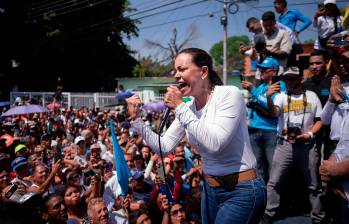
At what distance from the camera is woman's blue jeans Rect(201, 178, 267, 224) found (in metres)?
1.96

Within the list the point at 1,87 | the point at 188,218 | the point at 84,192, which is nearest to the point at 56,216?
the point at 84,192

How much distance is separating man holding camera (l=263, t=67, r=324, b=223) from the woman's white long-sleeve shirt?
1.67 metres

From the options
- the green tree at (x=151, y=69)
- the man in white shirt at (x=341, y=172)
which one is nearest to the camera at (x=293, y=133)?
the man in white shirt at (x=341, y=172)

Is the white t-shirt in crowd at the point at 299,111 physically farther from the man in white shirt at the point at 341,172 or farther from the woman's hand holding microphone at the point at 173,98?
the woman's hand holding microphone at the point at 173,98

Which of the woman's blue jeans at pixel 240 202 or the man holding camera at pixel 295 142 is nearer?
the woman's blue jeans at pixel 240 202

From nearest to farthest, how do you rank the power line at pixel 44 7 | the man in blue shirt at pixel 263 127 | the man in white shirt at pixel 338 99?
the man in white shirt at pixel 338 99
the man in blue shirt at pixel 263 127
the power line at pixel 44 7

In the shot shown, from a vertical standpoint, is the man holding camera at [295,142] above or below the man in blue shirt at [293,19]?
below

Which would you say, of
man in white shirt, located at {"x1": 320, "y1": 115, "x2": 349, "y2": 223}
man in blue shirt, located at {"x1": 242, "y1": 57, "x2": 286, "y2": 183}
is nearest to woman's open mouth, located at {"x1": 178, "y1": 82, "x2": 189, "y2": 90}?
man in white shirt, located at {"x1": 320, "y1": 115, "x2": 349, "y2": 223}

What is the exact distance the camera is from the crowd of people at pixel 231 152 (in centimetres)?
200

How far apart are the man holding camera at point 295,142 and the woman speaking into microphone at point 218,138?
65.1 inches

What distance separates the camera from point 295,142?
372cm

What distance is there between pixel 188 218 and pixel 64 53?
2389 centimetres

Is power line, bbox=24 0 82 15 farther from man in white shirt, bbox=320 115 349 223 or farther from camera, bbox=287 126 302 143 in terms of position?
man in white shirt, bbox=320 115 349 223

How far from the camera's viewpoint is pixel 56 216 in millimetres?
3645
